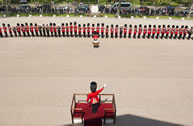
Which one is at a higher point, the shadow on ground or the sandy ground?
the sandy ground

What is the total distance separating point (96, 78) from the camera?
9.19 metres

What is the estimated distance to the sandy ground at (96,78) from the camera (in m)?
6.64

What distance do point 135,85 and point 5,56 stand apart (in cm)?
967

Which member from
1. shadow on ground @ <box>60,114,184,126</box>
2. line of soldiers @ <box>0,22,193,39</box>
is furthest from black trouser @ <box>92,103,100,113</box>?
line of soldiers @ <box>0,22,193,39</box>

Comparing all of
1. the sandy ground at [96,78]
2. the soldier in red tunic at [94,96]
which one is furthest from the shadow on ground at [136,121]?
the soldier in red tunic at [94,96]

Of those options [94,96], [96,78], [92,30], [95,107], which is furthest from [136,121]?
[92,30]

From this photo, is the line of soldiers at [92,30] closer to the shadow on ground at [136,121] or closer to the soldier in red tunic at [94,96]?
the shadow on ground at [136,121]

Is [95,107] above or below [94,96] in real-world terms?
below

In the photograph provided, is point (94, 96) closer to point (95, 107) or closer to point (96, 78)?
point (95, 107)

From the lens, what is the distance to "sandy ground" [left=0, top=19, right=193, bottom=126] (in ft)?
21.8

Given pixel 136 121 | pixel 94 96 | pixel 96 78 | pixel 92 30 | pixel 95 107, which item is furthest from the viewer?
pixel 92 30

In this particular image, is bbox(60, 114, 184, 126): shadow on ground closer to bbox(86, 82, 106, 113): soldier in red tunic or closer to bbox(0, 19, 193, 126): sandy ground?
bbox(0, 19, 193, 126): sandy ground

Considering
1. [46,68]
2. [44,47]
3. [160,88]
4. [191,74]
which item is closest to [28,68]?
[46,68]

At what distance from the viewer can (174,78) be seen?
942 centimetres
